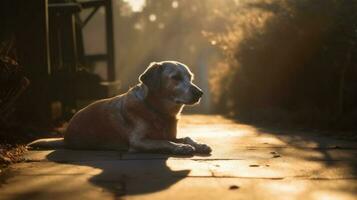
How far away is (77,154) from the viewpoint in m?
6.67

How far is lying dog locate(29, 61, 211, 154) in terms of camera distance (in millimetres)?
7117

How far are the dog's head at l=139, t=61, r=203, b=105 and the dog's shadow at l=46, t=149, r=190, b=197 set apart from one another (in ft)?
2.97

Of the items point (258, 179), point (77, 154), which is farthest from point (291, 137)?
point (258, 179)

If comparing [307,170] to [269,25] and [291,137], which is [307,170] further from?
[269,25]

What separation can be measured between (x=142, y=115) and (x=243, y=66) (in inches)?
436

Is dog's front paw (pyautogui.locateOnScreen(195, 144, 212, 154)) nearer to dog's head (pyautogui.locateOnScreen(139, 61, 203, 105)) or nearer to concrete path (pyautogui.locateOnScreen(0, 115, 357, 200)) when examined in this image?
concrete path (pyautogui.locateOnScreen(0, 115, 357, 200))

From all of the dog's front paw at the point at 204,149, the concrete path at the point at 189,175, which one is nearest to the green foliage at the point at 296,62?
the dog's front paw at the point at 204,149

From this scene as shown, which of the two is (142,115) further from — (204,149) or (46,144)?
(46,144)

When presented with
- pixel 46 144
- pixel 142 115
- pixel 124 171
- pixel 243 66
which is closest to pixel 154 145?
pixel 142 115

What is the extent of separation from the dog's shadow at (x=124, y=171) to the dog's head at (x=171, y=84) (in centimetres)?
90

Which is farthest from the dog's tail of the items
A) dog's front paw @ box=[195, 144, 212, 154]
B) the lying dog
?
dog's front paw @ box=[195, 144, 212, 154]

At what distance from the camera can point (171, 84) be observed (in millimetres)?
7234

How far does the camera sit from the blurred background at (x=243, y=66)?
913 cm

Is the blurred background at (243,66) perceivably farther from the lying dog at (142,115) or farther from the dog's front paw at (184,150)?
the dog's front paw at (184,150)
